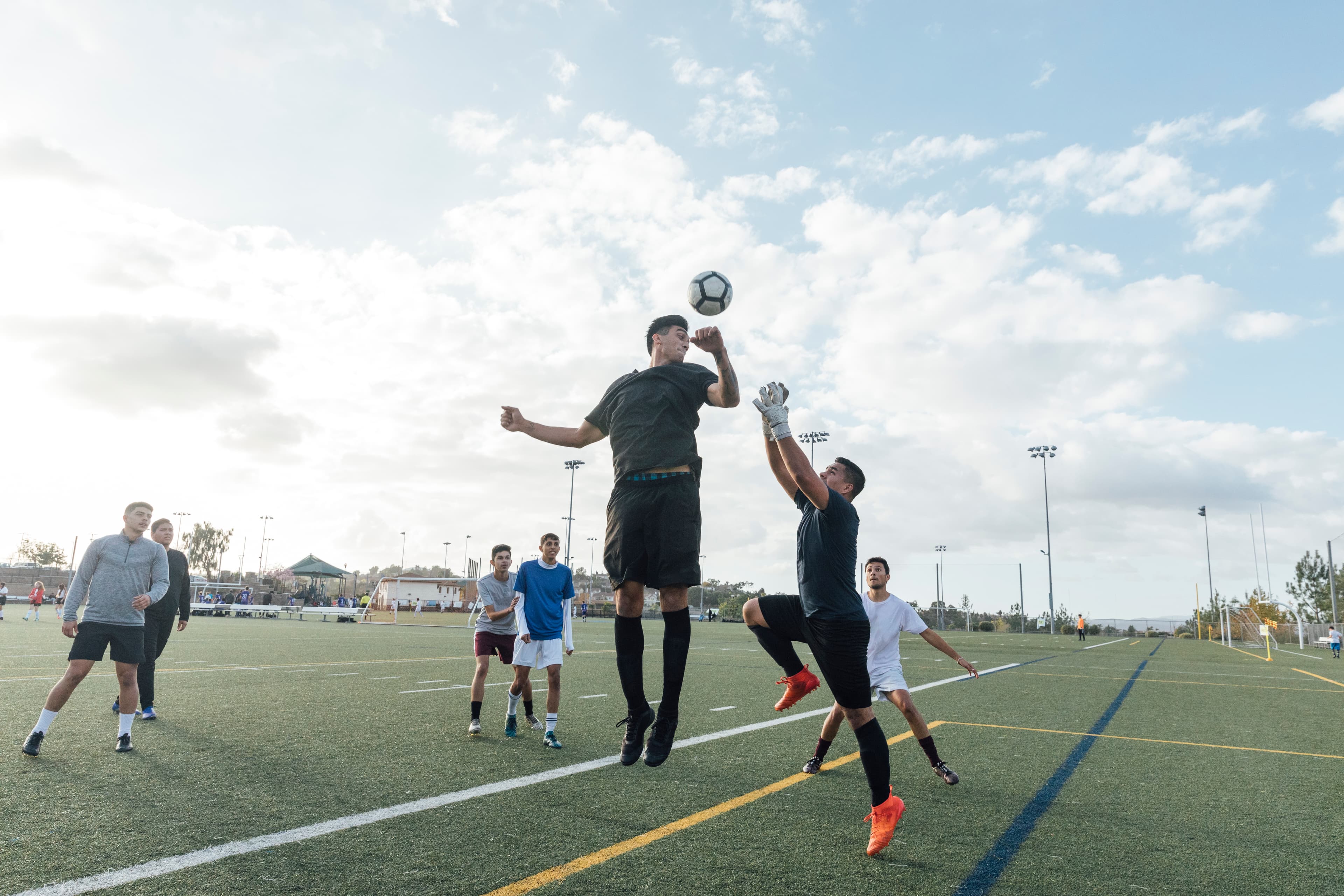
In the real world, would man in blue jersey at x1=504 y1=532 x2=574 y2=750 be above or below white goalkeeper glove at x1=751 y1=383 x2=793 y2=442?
below

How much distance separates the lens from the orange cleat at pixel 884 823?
426cm

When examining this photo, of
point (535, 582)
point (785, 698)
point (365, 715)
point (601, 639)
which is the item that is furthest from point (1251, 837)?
point (601, 639)

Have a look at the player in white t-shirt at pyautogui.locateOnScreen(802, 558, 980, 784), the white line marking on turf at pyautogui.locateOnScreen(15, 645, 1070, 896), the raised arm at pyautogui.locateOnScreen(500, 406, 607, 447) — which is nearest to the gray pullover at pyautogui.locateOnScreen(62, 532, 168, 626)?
the white line marking on turf at pyautogui.locateOnScreen(15, 645, 1070, 896)

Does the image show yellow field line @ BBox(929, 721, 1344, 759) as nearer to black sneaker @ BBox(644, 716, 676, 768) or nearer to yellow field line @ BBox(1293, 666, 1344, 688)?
black sneaker @ BBox(644, 716, 676, 768)

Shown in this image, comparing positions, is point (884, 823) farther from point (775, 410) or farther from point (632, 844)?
point (775, 410)

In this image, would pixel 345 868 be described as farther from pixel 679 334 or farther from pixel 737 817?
pixel 679 334

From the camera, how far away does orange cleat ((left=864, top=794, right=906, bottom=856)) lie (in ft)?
14.0

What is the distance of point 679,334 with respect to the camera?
4355 millimetres

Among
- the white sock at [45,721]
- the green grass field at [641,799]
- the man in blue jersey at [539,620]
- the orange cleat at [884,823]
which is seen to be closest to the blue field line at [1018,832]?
the green grass field at [641,799]

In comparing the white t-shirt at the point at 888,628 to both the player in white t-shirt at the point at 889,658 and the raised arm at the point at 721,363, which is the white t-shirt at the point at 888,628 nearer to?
the player in white t-shirt at the point at 889,658

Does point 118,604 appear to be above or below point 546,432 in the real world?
below

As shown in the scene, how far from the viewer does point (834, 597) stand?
173 inches

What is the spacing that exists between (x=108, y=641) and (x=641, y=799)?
5139mm

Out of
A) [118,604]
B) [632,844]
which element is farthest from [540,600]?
[632,844]
